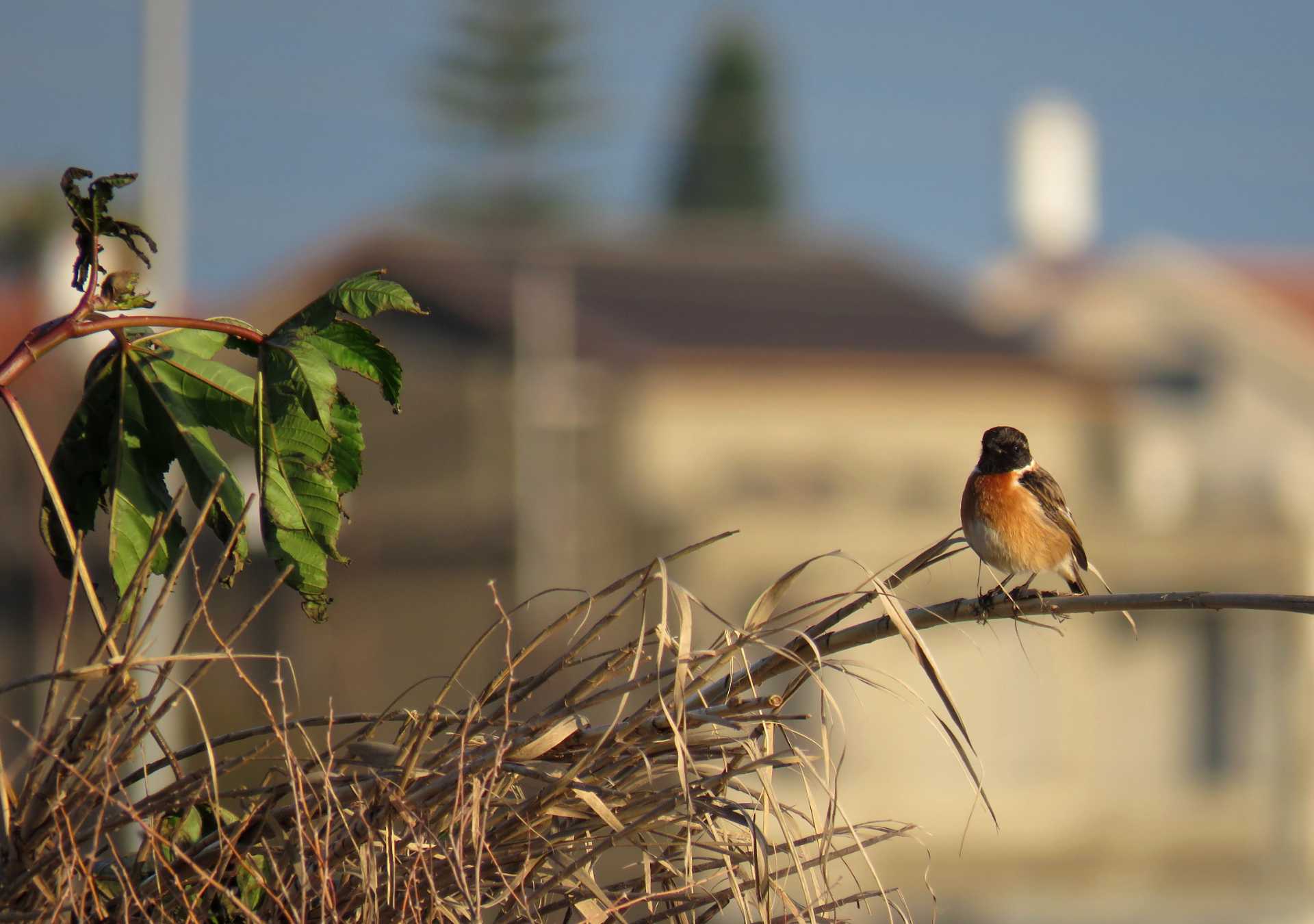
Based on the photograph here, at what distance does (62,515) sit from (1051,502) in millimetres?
2105

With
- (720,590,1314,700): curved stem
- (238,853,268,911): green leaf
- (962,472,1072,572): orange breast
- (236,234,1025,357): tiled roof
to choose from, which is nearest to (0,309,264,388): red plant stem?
(238,853,268,911): green leaf

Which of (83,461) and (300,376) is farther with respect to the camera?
(83,461)

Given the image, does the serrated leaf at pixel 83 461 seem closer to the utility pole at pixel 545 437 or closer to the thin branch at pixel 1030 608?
the thin branch at pixel 1030 608

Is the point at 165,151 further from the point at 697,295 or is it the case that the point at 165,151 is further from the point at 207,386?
the point at 697,295

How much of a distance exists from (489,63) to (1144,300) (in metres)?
34.4

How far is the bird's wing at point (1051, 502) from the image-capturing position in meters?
3.40

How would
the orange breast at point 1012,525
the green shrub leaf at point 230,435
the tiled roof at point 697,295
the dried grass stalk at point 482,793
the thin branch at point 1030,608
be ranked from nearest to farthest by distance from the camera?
the thin branch at point 1030,608, the dried grass stalk at point 482,793, the green shrub leaf at point 230,435, the orange breast at point 1012,525, the tiled roof at point 697,295

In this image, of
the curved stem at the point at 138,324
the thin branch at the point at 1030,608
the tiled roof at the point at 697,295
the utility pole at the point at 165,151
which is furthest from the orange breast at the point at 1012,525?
the tiled roof at the point at 697,295

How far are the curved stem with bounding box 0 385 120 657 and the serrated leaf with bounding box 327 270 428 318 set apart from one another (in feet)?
1.34

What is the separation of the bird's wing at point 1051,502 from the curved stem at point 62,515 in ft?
6.71

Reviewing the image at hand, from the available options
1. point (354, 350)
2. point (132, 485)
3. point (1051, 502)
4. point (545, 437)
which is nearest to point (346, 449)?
point (354, 350)

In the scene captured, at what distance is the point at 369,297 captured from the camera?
2096mm

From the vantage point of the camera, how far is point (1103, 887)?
20.6 m

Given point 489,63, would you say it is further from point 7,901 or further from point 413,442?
point 7,901
